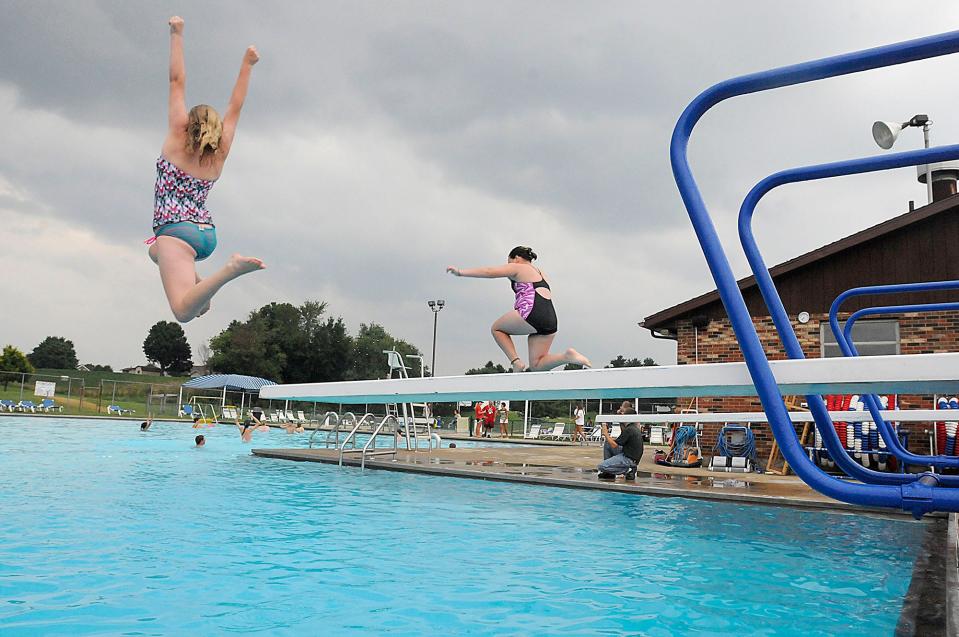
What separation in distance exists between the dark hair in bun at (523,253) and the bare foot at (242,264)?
111 inches

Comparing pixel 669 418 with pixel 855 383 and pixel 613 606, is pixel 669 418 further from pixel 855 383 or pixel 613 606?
pixel 855 383

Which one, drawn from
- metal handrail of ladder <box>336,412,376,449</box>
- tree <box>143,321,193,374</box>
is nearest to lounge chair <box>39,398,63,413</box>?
metal handrail of ladder <box>336,412,376,449</box>

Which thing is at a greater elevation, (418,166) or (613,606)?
(418,166)

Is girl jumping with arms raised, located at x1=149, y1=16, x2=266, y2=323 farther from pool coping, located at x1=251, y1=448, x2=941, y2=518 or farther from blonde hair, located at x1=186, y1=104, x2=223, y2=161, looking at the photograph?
pool coping, located at x1=251, y1=448, x2=941, y2=518

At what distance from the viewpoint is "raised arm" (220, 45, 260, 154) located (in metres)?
3.66

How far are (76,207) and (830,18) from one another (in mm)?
7605

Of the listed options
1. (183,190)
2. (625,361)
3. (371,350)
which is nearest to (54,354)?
(371,350)

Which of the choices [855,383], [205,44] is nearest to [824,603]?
[855,383]

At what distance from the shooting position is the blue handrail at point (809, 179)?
230 cm

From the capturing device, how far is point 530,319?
527cm

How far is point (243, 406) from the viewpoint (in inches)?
1505

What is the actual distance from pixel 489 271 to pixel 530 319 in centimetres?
49

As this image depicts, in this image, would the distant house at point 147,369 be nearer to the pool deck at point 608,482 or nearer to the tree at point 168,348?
the tree at point 168,348

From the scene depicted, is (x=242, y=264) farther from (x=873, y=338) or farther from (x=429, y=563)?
(x=873, y=338)
